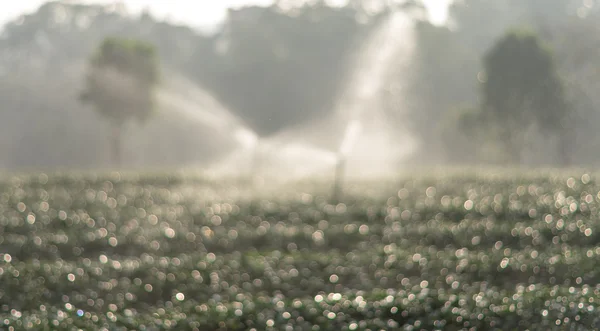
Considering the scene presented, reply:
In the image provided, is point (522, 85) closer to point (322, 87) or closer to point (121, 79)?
point (322, 87)

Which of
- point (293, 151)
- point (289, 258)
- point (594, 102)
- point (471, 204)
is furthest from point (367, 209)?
point (594, 102)

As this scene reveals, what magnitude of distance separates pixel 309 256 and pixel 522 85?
30.8 m

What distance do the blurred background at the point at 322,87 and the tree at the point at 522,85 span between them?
2.8 inches

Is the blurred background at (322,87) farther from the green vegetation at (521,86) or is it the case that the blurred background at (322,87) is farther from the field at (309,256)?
the field at (309,256)

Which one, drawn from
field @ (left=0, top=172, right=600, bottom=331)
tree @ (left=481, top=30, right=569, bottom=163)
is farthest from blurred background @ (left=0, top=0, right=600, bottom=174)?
field @ (left=0, top=172, right=600, bottom=331)

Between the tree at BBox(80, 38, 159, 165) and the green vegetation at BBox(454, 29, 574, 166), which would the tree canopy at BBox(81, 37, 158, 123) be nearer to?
the tree at BBox(80, 38, 159, 165)

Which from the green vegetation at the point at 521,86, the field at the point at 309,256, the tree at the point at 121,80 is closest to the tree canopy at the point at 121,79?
the tree at the point at 121,80

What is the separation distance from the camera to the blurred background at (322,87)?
136ft

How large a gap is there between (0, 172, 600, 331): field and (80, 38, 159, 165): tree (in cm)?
2077

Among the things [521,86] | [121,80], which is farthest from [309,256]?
[121,80]

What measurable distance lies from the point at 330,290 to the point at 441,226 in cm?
437

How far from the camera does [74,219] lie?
1816cm

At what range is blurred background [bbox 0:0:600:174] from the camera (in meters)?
41.3

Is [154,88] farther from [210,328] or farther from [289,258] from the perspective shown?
[210,328]
